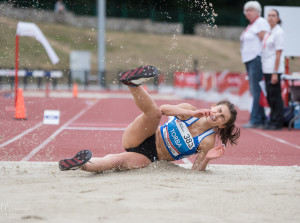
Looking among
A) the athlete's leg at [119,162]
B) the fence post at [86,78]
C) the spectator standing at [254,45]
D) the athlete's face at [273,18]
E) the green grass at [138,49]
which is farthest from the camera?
the green grass at [138,49]

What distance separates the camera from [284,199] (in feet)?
13.3

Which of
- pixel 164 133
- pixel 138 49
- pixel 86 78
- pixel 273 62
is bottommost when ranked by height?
pixel 86 78

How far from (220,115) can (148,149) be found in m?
0.82

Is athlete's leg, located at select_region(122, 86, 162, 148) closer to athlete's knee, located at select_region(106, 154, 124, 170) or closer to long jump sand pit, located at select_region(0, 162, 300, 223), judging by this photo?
athlete's knee, located at select_region(106, 154, 124, 170)

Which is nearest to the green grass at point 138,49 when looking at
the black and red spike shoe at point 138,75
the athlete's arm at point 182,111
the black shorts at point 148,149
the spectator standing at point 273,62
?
the spectator standing at point 273,62

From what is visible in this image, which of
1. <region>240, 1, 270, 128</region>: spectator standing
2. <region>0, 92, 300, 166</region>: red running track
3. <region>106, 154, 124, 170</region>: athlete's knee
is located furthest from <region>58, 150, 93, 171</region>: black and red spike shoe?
<region>240, 1, 270, 128</region>: spectator standing

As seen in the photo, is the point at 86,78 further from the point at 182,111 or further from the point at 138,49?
the point at 182,111

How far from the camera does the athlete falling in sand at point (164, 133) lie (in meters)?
4.90

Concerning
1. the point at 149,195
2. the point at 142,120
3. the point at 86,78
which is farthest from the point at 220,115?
the point at 86,78

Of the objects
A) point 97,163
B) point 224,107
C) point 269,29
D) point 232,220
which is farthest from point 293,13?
point 232,220

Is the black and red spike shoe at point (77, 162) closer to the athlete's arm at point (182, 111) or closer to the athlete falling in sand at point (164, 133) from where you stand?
the athlete falling in sand at point (164, 133)

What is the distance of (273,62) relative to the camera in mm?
9828

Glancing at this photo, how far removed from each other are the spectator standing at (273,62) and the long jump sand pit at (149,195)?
14.9 feet

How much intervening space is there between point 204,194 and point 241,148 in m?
3.61
